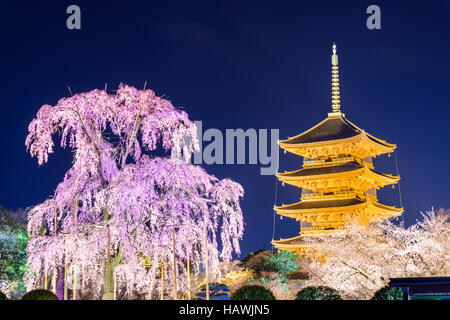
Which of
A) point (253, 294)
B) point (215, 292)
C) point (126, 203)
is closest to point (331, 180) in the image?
point (215, 292)

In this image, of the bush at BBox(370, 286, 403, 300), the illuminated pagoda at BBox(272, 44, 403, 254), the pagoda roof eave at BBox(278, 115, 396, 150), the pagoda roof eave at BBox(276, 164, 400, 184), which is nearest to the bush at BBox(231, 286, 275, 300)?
the bush at BBox(370, 286, 403, 300)

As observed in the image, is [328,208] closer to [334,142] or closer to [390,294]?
[334,142]

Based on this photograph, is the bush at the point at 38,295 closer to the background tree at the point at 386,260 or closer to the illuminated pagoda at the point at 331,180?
the background tree at the point at 386,260

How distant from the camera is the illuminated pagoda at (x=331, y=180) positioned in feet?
105

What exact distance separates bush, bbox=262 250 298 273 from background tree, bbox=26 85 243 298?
573 inches

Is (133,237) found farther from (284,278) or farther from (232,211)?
(284,278)

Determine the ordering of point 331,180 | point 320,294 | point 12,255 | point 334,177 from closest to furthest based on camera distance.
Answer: point 320,294, point 12,255, point 334,177, point 331,180

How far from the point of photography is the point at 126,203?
15.2 metres

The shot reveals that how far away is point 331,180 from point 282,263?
557 centimetres

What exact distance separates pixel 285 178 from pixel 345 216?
3.99 meters

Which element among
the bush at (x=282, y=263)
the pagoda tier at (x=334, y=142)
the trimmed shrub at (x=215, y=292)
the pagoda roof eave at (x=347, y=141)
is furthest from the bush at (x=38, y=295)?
the pagoda tier at (x=334, y=142)

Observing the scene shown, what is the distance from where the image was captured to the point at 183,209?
15.6m

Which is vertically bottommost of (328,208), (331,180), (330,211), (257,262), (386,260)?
(386,260)

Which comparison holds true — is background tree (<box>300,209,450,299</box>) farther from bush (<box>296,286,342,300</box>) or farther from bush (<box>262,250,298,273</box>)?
bush (<box>262,250,298,273</box>)
